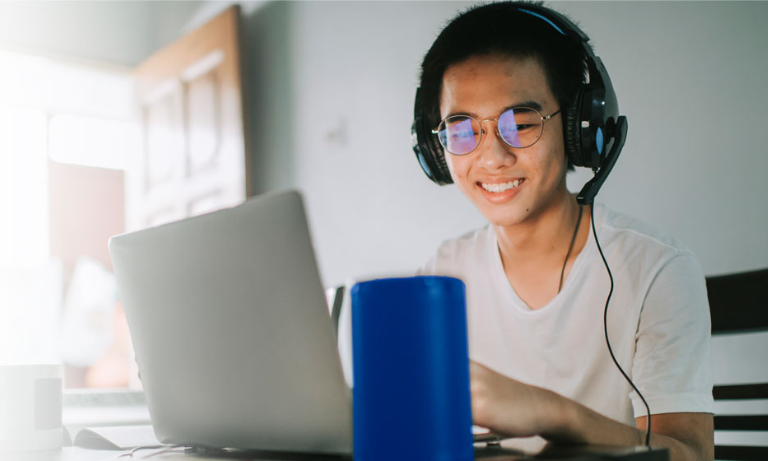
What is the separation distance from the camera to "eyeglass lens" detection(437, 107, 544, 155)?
103 centimetres

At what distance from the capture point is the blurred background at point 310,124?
4.60ft

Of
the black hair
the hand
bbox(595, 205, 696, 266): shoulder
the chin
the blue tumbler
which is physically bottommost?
the hand

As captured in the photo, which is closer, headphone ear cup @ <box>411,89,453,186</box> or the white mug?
the white mug

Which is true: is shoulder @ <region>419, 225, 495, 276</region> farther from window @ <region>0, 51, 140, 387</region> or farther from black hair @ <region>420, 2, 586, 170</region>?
window @ <region>0, 51, 140, 387</region>

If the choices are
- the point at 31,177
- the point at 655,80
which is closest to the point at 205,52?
the point at 31,177

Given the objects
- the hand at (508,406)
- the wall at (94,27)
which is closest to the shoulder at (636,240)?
the hand at (508,406)

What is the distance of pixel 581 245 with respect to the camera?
115cm

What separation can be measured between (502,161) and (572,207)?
Result: 20 cm

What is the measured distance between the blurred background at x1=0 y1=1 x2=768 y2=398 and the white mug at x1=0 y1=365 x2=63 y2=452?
73 cm

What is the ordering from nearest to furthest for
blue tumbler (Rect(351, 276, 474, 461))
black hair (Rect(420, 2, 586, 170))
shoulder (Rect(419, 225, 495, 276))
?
blue tumbler (Rect(351, 276, 474, 461)) → black hair (Rect(420, 2, 586, 170)) → shoulder (Rect(419, 225, 495, 276))

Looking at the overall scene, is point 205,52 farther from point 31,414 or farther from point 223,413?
point 223,413

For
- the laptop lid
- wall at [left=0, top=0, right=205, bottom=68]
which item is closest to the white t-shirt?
the laptop lid

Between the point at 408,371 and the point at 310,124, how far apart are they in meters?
2.38

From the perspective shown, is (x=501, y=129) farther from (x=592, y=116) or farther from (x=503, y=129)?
(x=592, y=116)
